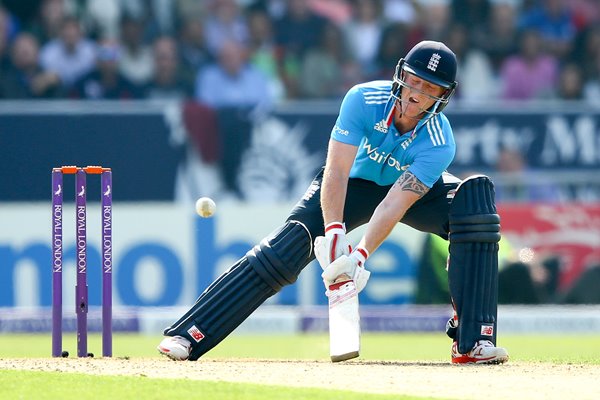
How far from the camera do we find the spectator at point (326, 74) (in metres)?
12.9

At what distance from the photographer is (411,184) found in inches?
234

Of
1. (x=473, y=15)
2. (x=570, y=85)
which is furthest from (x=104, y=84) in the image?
(x=570, y=85)

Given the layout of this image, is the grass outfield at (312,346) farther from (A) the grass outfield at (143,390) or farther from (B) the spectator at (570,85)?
(B) the spectator at (570,85)

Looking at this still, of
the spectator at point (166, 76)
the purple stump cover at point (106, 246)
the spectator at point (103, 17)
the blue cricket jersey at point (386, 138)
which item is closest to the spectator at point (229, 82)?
the spectator at point (166, 76)

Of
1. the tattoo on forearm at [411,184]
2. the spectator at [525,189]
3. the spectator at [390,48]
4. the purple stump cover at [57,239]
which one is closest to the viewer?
the tattoo on forearm at [411,184]

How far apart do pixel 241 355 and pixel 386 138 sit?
2747 mm

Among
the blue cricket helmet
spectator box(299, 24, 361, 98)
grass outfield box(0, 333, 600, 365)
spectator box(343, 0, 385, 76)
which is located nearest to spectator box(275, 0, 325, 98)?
spectator box(299, 24, 361, 98)

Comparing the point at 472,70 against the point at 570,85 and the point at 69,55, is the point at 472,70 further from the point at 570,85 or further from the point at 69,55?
the point at 69,55

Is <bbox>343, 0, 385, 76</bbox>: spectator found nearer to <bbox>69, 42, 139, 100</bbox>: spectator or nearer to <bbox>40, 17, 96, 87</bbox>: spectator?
<bbox>69, 42, 139, 100</bbox>: spectator

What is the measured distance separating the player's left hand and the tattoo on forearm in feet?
1.14

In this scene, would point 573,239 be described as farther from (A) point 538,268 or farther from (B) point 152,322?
(B) point 152,322

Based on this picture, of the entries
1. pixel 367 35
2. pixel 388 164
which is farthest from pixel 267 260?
pixel 367 35

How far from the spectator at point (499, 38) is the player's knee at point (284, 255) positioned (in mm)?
7934

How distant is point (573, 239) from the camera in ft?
36.8
